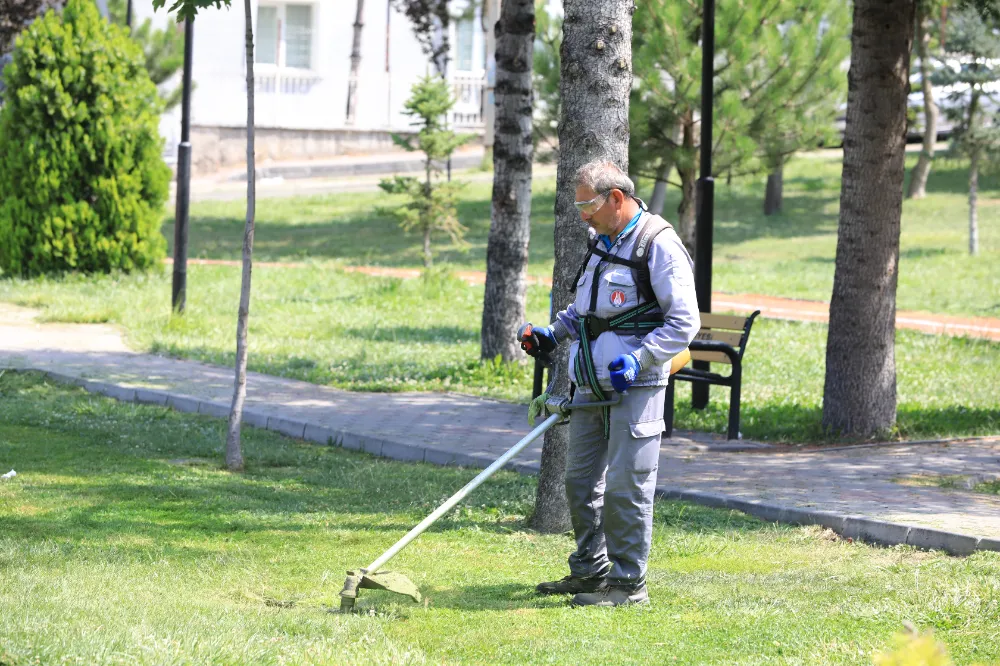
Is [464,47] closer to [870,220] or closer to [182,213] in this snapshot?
[182,213]

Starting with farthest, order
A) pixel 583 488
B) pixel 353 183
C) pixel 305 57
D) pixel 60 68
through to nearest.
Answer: pixel 305 57, pixel 353 183, pixel 60 68, pixel 583 488

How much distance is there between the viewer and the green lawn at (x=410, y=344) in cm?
1050

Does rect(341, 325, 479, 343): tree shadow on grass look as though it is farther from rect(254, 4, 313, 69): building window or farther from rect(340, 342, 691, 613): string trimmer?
rect(254, 4, 313, 69): building window

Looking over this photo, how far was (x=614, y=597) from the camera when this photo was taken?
5227mm

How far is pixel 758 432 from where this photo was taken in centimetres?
966

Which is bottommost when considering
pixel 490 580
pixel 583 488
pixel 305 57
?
pixel 490 580

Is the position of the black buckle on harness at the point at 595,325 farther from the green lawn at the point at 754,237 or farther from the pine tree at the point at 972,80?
the pine tree at the point at 972,80

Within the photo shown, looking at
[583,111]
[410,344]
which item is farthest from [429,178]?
[583,111]

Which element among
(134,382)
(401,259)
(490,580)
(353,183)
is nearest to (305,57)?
(353,183)

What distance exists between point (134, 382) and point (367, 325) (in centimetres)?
439

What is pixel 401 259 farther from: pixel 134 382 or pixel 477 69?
pixel 477 69

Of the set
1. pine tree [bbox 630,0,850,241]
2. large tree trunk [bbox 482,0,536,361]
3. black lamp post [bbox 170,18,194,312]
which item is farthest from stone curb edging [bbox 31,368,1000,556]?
pine tree [bbox 630,0,850,241]

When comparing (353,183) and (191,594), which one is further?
(353,183)

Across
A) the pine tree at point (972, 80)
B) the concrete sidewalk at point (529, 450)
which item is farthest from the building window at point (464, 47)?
the concrete sidewalk at point (529, 450)
